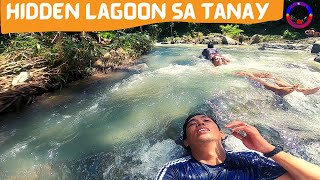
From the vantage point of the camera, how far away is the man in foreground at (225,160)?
2.52 m

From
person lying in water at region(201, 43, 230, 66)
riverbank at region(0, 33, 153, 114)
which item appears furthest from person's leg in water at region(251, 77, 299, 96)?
riverbank at region(0, 33, 153, 114)

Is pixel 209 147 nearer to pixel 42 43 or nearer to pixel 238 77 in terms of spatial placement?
pixel 238 77

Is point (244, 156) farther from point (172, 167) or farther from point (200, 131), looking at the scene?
point (172, 167)

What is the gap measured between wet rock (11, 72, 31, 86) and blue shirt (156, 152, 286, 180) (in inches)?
126

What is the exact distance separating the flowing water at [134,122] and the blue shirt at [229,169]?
1.95 feet

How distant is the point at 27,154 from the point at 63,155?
0.42 metres

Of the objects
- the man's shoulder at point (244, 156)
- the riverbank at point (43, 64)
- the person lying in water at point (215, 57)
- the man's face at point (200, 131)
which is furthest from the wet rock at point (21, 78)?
the person lying in water at point (215, 57)

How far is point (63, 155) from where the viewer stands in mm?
3658

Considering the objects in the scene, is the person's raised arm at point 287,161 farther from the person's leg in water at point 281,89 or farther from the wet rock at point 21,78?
the wet rock at point 21,78

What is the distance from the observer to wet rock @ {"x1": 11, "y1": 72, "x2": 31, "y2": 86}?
16.2 ft

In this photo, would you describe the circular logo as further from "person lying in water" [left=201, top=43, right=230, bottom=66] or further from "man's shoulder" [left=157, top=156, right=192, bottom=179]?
"man's shoulder" [left=157, top=156, right=192, bottom=179]

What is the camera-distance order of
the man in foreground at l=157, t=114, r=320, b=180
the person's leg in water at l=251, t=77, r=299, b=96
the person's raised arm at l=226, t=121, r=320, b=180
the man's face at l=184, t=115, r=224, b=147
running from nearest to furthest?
the person's raised arm at l=226, t=121, r=320, b=180 < the man in foreground at l=157, t=114, r=320, b=180 < the man's face at l=184, t=115, r=224, b=147 < the person's leg in water at l=251, t=77, r=299, b=96

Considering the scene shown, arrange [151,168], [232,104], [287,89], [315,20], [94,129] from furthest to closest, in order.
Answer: [315,20], [287,89], [232,104], [94,129], [151,168]

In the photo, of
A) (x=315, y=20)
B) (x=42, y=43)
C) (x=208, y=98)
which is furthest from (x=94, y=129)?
(x=315, y=20)
